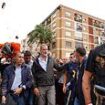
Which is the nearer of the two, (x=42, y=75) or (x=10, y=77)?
(x=10, y=77)

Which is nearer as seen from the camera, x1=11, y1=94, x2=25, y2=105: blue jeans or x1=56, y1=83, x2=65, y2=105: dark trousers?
x1=11, y1=94, x2=25, y2=105: blue jeans

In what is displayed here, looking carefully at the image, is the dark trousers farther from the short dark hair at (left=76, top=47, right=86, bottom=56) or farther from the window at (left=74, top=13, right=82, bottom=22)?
the window at (left=74, top=13, right=82, bottom=22)

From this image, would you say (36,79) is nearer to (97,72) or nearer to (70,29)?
(97,72)

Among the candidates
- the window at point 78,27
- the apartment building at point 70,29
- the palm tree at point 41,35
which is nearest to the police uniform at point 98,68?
the apartment building at point 70,29

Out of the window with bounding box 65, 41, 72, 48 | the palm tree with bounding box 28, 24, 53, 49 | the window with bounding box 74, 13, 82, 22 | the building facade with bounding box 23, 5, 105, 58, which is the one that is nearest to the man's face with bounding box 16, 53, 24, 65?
the building facade with bounding box 23, 5, 105, 58

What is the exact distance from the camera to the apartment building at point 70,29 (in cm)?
7419

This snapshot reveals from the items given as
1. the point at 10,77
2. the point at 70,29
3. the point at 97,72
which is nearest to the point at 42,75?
the point at 10,77

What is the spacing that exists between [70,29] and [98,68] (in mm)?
73041

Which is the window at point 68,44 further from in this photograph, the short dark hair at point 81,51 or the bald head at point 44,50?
the short dark hair at point 81,51

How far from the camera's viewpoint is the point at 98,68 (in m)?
3.68

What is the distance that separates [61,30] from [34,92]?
221 ft

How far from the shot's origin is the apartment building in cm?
7419

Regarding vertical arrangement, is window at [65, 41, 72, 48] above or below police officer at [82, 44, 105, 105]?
above

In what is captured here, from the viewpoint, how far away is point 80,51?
633 cm
